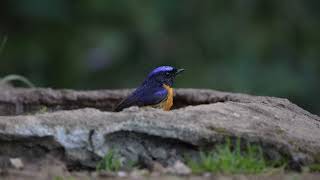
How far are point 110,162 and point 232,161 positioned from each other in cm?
79

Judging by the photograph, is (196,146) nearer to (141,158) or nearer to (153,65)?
(141,158)

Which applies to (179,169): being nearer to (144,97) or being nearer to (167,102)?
(144,97)

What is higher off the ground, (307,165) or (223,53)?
(307,165)

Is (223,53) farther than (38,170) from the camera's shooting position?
Yes

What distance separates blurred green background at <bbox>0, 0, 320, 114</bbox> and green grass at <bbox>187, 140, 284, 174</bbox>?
6.65 m

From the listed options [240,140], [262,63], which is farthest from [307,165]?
[262,63]

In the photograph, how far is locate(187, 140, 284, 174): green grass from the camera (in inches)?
265

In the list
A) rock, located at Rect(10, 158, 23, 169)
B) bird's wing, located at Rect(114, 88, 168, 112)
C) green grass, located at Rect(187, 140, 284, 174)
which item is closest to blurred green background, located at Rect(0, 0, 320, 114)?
bird's wing, located at Rect(114, 88, 168, 112)

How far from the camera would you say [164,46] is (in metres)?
15.3

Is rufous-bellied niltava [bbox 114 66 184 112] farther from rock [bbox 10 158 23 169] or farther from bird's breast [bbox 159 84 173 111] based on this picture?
rock [bbox 10 158 23 169]

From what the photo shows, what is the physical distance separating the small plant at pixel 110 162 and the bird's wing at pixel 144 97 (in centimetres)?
186

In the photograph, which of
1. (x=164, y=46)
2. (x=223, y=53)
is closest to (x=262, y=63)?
(x=223, y=53)

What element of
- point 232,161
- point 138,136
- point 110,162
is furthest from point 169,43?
point 232,161

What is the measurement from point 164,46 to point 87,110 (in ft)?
26.5
